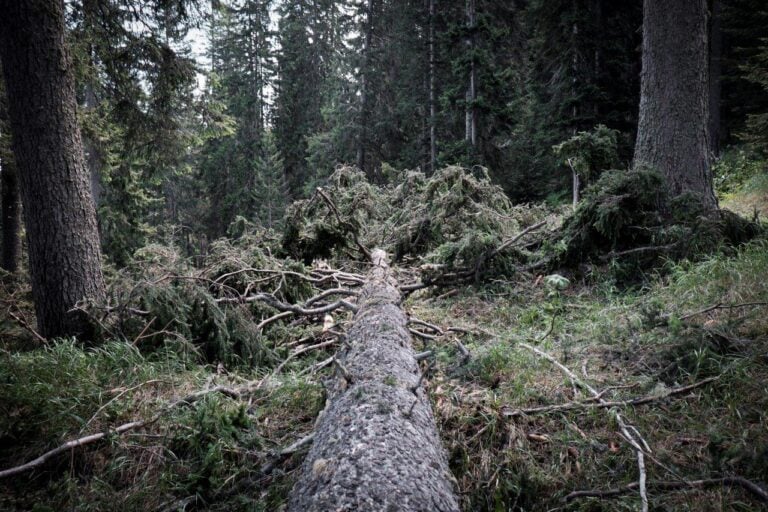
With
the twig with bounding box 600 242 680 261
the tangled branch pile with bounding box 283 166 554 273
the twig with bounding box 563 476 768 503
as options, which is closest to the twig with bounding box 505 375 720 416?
the twig with bounding box 563 476 768 503

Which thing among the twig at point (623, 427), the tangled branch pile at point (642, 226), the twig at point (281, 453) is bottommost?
the twig at point (281, 453)

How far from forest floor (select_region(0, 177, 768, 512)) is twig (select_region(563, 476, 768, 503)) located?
1.0 inches

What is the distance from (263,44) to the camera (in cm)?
2597

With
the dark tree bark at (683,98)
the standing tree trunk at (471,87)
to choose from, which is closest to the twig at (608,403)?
the dark tree bark at (683,98)

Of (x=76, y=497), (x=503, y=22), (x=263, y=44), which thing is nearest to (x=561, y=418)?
(x=76, y=497)

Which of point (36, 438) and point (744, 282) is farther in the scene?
point (744, 282)

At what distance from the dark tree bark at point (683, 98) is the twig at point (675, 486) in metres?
4.28

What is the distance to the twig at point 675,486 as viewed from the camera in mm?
1796

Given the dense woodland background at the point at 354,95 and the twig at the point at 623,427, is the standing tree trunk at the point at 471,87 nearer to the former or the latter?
the dense woodland background at the point at 354,95

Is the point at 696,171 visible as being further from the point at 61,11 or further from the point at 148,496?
the point at 61,11

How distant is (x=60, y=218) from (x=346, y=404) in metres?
3.60

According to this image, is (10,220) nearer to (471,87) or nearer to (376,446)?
(376,446)

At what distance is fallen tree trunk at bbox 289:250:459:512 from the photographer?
1563mm

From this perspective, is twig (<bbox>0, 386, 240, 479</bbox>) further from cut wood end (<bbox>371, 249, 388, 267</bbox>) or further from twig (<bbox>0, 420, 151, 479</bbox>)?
cut wood end (<bbox>371, 249, 388, 267</bbox>)
